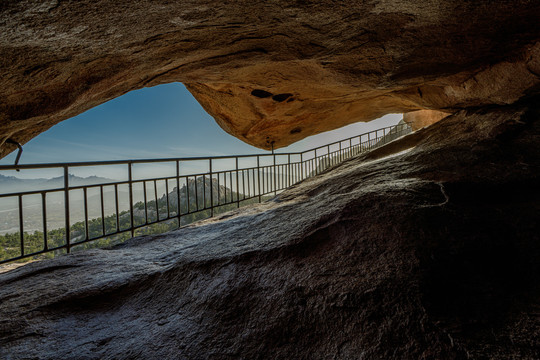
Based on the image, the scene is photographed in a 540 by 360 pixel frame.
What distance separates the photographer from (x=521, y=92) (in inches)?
140

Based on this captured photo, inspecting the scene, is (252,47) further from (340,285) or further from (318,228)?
(340,285)

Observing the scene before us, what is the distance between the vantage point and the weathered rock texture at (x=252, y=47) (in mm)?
1740

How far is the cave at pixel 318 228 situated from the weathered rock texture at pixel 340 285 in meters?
0.01

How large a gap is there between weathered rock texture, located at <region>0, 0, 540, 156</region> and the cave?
0.02m

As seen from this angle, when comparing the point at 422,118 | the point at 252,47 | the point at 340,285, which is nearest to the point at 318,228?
the point at 340,285

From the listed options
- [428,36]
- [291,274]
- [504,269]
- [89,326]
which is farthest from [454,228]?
[89,326]

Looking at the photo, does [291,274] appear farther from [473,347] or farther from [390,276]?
[473,347]

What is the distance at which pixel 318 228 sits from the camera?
2.22m

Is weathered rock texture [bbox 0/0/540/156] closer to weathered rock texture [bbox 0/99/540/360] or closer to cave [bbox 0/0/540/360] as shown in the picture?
cave [bbox 0/0/540/360]

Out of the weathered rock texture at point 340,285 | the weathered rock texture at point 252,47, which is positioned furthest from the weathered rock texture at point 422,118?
the weathered rock texture at point 340,285

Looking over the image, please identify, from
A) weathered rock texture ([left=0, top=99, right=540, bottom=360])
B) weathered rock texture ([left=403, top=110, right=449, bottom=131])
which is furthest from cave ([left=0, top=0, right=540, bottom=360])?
weathered rock texture ([left=403, top=110, right=449, bottom=131])

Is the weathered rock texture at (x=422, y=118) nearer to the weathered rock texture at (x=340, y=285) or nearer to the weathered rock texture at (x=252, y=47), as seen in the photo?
the weathered rock texture at (x=252, y=47)

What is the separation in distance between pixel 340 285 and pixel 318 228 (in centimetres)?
67

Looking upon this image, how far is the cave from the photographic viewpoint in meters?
1.37
